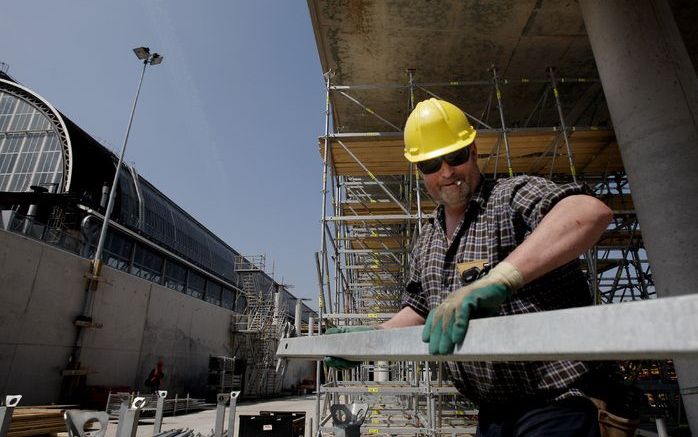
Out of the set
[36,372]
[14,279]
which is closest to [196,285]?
[36,372]

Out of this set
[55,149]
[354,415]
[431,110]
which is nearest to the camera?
[431,110]

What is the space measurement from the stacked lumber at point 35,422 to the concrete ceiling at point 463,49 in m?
7.86

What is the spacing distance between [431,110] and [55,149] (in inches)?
810

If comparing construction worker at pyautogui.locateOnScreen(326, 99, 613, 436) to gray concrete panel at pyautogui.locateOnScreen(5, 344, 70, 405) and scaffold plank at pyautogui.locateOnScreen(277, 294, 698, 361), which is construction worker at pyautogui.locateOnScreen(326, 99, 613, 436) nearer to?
scaffold plank at pyautogui.locateOnScreen(277, 294, 698, 361)

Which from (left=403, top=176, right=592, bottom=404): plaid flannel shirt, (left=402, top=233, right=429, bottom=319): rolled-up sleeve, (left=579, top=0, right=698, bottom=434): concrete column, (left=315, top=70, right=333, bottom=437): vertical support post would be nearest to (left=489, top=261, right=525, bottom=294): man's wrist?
(left=403, top=176, right=592, bottom=404): plaid flannel shirt

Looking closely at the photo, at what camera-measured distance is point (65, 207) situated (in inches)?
614

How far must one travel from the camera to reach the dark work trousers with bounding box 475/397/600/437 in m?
1.45

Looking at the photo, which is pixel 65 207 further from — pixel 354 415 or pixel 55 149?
pixel 354 415

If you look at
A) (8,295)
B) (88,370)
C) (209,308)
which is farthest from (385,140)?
(209,308)

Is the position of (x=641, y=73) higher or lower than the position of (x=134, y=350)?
higher

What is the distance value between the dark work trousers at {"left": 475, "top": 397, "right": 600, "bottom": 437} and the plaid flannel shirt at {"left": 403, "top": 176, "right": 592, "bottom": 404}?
36 millimetres

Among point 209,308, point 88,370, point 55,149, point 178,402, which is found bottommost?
point 178,402

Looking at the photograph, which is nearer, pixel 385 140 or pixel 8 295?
pixel 385 140

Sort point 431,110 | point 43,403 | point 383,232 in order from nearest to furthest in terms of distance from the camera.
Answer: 1. point 431,110
2. point 43,403
3. point 383,232
